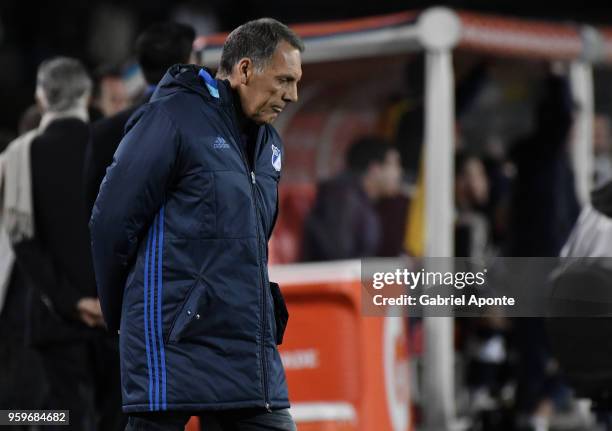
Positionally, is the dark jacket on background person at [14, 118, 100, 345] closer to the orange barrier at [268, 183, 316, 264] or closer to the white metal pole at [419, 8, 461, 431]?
the white metal pole at [419, 8, 461, 431]

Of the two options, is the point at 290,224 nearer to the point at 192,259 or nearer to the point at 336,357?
the point at 336,357

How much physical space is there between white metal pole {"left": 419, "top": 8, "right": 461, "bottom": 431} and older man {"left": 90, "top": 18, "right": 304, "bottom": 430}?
14.7ft

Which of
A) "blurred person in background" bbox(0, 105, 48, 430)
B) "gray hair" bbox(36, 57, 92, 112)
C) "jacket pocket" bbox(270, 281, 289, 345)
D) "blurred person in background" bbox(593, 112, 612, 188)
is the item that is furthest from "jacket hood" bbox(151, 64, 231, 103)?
"blurred person in background" bbox(593, 112, 612, 188)

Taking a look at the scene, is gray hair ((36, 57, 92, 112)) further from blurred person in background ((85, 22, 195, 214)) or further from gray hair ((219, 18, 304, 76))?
gray hair ((219, 18, 304, 76))

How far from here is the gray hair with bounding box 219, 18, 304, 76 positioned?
4.70 m

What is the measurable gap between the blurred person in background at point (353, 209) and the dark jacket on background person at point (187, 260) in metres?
5.34

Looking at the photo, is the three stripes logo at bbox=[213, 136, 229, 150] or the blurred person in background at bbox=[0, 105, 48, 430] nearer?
the three stripes logo at bbox=[213, 136, 229, 150]

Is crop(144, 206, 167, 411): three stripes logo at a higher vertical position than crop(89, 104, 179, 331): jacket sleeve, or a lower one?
lower

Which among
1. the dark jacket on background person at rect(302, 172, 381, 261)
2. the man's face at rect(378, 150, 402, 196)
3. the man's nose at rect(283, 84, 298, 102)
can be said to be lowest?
the man's nose at rect(283, 84, 298, 102)

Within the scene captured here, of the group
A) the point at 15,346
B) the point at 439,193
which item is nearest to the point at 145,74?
the point at 15,346

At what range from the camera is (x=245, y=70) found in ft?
15.5

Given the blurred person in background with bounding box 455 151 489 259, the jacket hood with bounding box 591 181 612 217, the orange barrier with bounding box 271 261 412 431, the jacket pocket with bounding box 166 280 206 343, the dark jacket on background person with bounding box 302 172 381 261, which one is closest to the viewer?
the jacket pocket with bounding box 166 280 206 343

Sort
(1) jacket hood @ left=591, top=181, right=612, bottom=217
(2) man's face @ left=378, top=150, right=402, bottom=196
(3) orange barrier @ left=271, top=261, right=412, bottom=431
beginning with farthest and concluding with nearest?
(2) man's face @ left=378, top=150, right=402, bottom=196 → (3) orange barrier @ left=271, top=261, right=412, bottom=431 → (1) jacket hood @ left=591, top=181, right=612, bottom=217

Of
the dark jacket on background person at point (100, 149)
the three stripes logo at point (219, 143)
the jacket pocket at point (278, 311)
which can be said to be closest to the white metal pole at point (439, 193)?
the dark jacket on background person at point (100, 149)
